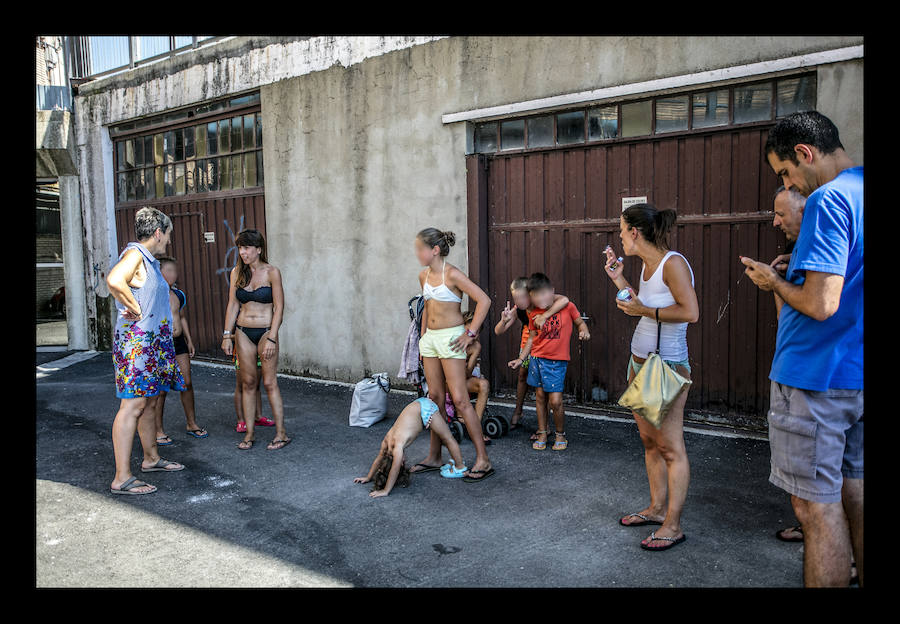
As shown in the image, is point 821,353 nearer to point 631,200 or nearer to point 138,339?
point 631,200

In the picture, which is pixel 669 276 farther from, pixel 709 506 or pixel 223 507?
pixel 223 507

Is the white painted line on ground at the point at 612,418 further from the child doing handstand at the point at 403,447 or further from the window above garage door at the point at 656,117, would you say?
the window above garage door at the point at 656,117

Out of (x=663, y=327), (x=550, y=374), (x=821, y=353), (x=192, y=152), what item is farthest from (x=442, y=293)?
(x=192, y=152)

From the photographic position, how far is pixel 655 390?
3605mm

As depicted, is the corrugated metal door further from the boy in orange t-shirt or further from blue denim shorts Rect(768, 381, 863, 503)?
blue denim shorts Rect(768, 381, 863, 503)

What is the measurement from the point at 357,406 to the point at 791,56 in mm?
4651

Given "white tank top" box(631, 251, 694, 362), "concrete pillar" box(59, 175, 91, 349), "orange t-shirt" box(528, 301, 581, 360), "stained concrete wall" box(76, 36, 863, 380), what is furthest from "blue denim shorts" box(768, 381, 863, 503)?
"concrete pillar" box(59, 175, 91, 349)

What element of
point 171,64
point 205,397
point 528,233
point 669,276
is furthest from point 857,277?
point 171,64

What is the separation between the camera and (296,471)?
17.5ft

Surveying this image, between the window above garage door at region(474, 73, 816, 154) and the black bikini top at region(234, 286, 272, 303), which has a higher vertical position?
the window above garage door at region(474, 73, 816, 154)

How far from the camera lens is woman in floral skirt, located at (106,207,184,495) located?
4.86m

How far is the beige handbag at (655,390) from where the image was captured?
11.8 feet

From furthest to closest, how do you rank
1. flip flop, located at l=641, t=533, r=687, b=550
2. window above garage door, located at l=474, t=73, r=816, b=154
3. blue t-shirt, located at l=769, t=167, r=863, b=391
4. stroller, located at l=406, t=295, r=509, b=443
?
stroller, located at l=406, t=295, r=509, b=443 → window above garage door, located at l=474, t=73, r=816, b=154 → flip flop, located at l=641, t=533, r=687, b=550 → blue t-shirt, located at l=769, t=167, r=863, b=391

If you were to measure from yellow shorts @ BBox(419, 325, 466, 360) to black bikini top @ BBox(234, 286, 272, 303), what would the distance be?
1.64 meters
